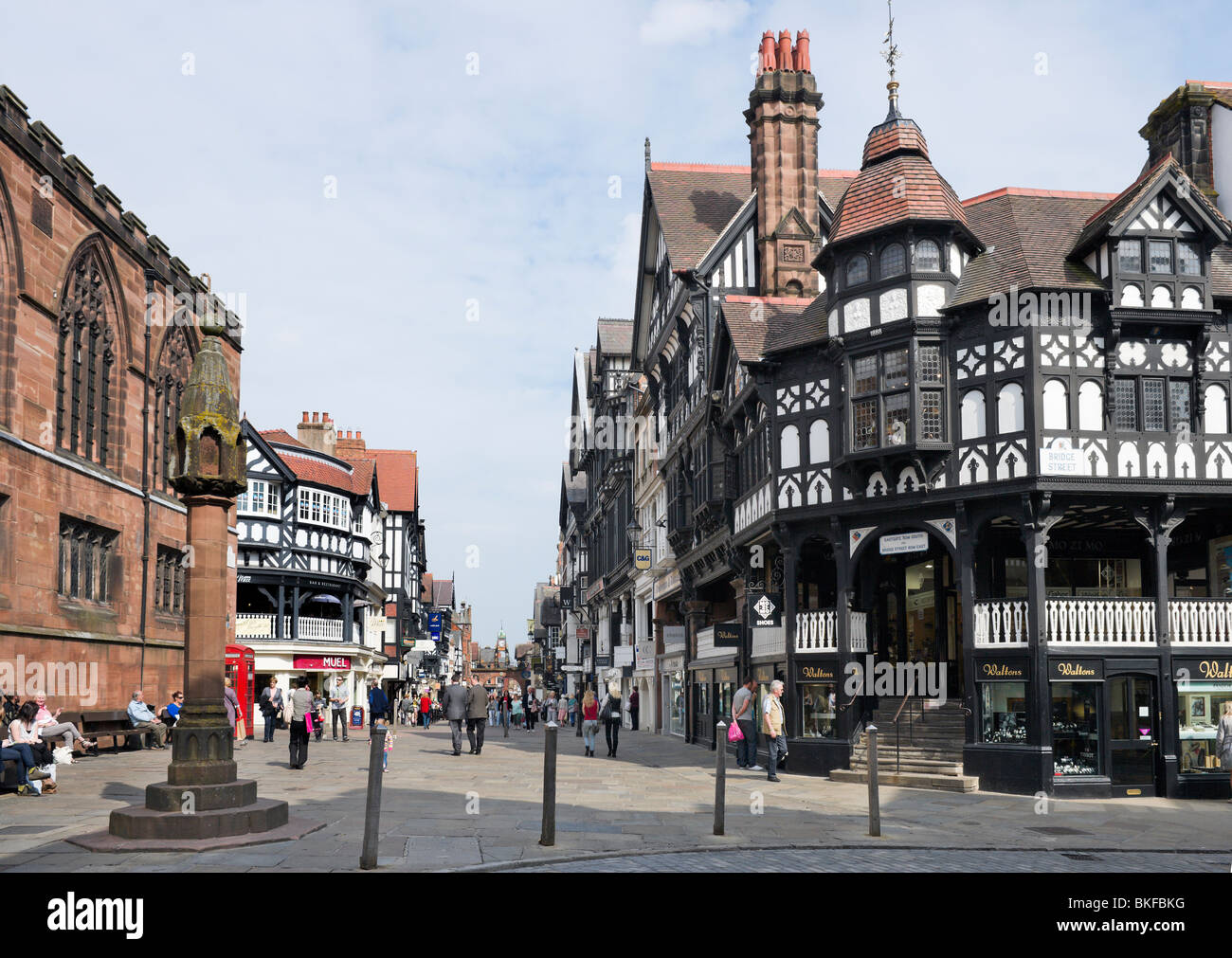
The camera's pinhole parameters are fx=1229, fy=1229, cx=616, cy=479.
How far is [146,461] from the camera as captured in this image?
108 feet

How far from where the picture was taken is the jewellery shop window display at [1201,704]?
20.6m

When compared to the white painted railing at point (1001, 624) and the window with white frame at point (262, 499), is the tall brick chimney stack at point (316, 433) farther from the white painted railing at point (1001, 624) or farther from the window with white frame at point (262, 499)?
the white painted railing at point (1001, 624)

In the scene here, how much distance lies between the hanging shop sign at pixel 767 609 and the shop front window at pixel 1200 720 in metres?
7.66

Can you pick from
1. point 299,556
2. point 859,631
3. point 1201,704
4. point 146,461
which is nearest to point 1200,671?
point 1201,704

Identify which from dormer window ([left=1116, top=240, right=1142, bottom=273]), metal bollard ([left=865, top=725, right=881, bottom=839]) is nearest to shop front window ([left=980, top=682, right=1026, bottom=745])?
dormer window ([left=1116, top=240, right=1142, bottom=273])

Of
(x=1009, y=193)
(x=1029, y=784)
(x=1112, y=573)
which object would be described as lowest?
(x=1029, y=784)

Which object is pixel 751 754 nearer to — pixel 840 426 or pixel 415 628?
pixel 840 426

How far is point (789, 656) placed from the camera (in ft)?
80.0

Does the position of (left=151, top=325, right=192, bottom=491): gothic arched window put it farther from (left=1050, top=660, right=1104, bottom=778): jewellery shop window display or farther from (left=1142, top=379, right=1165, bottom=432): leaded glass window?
(left=1142, top=379, right=1165, bottom=432): leaded glass window

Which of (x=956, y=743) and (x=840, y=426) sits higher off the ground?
(x=840, y=426)

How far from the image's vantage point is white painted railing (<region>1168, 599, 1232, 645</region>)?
21016 mm

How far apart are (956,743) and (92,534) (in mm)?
20300
